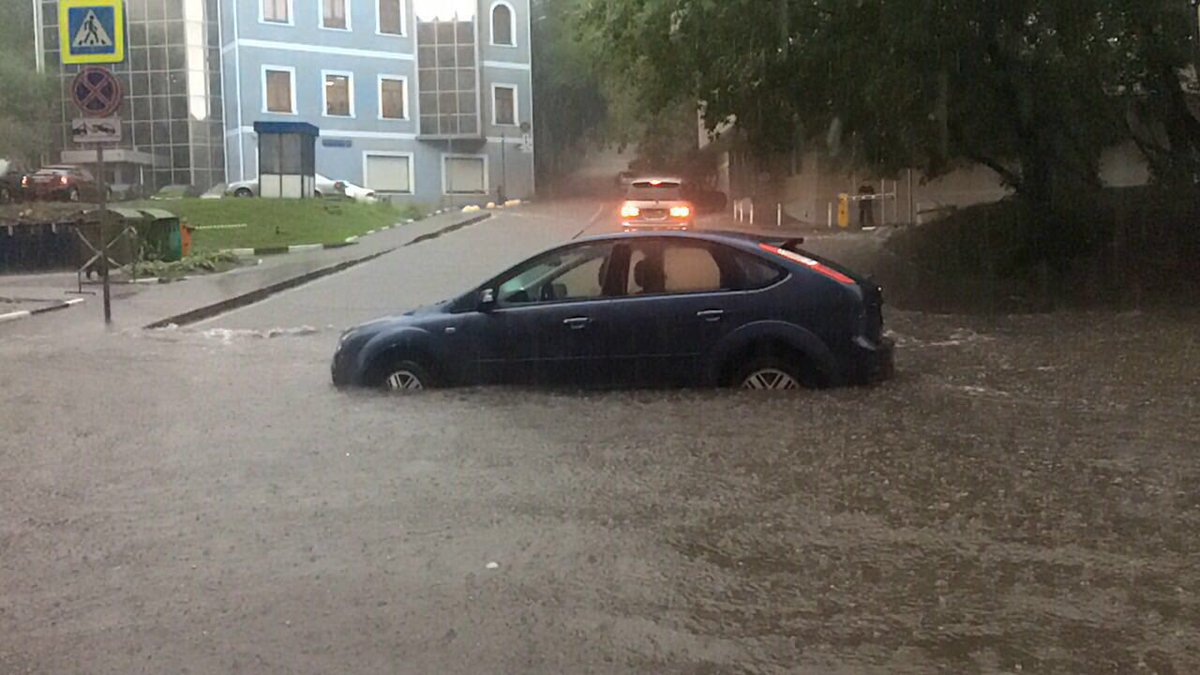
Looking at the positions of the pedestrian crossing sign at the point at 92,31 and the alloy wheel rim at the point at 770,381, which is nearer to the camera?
the alloy wheel rim at the point at 770,381

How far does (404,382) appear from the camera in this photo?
436 inches

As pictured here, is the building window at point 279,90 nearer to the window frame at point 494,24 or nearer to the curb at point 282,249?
the window frame at point 494,24

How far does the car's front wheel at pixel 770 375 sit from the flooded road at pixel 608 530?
0.19m

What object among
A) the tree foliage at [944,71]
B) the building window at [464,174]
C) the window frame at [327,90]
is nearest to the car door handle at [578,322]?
the tree foliage at [944,71]

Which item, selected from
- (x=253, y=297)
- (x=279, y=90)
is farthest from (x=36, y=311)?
(x=279, y=90)

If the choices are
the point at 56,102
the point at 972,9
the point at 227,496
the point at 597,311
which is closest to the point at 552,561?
the point at 227,496

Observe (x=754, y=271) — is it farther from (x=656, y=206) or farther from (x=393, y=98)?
(x=393, y=98)

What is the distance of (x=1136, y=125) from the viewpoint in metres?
22.5

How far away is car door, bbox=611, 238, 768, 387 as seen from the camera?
34.2ft

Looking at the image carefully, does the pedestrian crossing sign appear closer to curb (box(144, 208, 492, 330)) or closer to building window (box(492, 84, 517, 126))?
curb (box(144, 208, 492, 330))

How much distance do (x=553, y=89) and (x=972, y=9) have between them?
54584mm

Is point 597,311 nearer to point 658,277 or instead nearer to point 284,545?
point 658,277

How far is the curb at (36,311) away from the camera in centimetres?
1809

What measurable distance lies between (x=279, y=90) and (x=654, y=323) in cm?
4996
